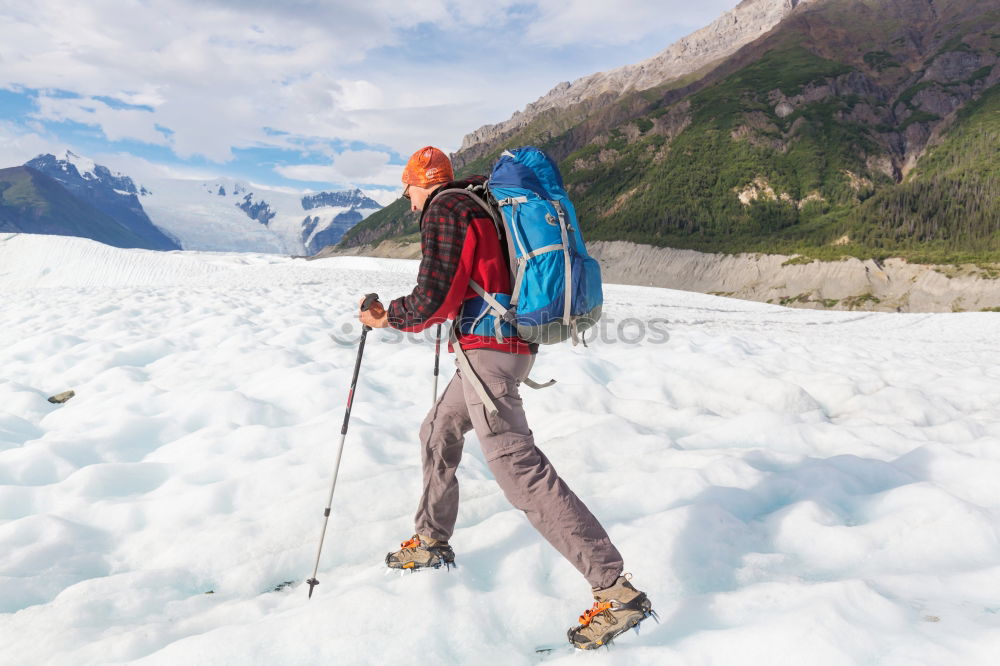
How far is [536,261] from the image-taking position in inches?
125

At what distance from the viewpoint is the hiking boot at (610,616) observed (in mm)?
3012

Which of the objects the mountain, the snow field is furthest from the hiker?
the mountain

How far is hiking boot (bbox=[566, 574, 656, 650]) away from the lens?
3012 millimetres

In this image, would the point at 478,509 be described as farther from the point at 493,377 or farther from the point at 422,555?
the point at 493,377

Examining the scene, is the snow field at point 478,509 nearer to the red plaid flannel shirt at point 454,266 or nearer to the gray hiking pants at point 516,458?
the gray hiking pants at point 516,458

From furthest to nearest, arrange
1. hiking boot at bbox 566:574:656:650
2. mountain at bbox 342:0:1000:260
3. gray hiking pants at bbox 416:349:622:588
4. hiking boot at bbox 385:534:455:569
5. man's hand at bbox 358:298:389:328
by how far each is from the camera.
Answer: mountain at bbox 342:0:1000:260 < hiking boot at bbox 385:534:455:569 < man's hand at bbox 358:298:389:328 < gray hiking pants at bbox 416:349:622:588 < hiking boot at bbox 566:574:656:650

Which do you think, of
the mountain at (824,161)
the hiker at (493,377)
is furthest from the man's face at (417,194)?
the mountain at (824,161)

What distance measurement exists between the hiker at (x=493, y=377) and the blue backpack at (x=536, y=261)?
0.06 meters

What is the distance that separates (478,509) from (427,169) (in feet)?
9.47

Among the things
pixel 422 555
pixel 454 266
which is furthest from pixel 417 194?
pixel 422 555

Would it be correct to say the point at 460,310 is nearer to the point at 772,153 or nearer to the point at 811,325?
the point at 811,325

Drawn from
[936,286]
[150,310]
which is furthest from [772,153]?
[150,310]

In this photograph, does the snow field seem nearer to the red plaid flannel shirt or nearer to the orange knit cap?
the red plaid flannel shirt

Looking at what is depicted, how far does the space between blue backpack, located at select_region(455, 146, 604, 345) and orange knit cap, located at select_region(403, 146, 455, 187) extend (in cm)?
34
